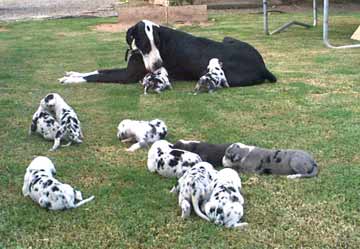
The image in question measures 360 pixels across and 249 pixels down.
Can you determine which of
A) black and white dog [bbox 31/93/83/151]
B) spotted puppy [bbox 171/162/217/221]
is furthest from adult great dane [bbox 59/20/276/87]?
spotted puppy [bbox 171/162/217/221]

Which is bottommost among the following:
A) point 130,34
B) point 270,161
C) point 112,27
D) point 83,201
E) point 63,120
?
point 83,201

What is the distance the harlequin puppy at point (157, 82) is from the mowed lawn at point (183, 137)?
3.8 inches

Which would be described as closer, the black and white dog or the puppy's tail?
the puppy's tail

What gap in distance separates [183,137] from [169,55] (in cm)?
258

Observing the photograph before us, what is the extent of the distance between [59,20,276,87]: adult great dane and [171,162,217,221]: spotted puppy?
3.72 metres

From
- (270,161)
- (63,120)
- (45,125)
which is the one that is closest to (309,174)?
(270,161)

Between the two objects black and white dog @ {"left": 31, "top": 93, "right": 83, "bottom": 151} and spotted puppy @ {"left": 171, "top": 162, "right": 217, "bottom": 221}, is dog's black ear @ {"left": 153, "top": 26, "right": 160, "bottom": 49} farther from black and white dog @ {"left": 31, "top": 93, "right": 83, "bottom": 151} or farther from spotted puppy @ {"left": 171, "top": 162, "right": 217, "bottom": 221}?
spotted puppy @ {"left": 171, "top": 162, "right": 217, "bottom": 221}

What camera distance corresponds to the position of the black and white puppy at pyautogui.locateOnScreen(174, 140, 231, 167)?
4055mm

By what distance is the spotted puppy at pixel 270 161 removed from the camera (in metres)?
3.85

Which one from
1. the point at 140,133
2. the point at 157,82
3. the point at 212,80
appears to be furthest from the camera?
the point at 157,82

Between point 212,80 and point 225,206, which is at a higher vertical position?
point 212,80

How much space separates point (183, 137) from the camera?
4879mm

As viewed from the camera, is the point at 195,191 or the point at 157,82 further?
the point at 157,82

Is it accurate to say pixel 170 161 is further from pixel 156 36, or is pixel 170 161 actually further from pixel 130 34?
pixel 130 34
